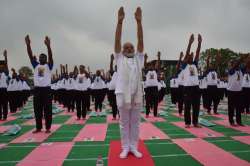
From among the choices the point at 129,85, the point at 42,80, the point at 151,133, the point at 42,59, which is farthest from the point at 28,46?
the point at 151,133

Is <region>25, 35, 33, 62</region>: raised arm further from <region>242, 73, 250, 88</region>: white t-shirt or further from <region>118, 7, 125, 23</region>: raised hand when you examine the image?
<region>242, 73, 250, 88</region>: white t-shirt

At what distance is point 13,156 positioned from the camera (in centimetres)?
585

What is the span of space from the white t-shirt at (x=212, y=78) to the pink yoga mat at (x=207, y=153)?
706 cm

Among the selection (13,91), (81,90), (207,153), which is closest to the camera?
(207,153)

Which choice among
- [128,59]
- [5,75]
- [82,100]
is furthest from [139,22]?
[5,75]

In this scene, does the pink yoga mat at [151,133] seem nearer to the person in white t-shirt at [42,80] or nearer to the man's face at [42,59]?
the person in white t-shirt at [42,80]

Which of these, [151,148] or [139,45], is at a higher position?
[139,45]

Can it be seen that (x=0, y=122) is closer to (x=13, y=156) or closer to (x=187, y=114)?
(x=13, y=156)

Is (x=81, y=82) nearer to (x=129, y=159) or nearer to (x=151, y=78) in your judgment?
(x=151, y=78)

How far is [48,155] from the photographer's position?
5.85 meters

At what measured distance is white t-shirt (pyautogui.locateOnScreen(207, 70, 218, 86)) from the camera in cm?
1362

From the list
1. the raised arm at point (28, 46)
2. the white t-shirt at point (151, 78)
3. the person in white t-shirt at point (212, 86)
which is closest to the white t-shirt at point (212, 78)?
the person in white t-shirt at point (212, 86)

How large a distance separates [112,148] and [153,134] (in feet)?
6.98

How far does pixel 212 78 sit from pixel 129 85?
9.41 m
